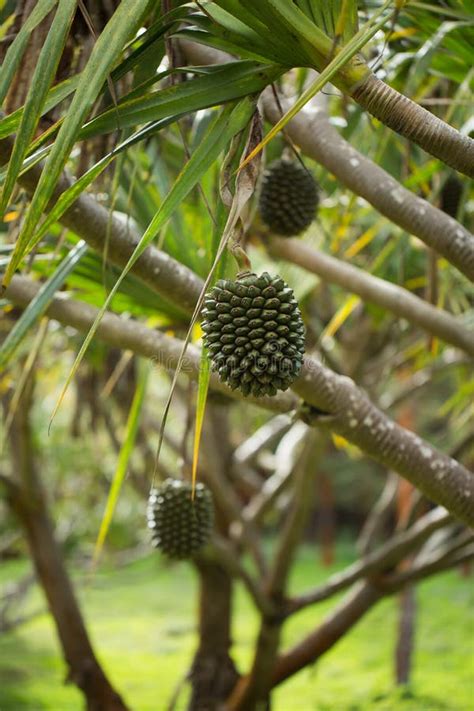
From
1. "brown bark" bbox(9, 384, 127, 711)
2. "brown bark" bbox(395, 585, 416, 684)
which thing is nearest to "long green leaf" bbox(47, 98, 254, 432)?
"brown bark" bbox(9, 384, 127, 711)

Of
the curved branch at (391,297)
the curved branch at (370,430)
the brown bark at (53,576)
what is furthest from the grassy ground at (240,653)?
the curved branch at (370,430)

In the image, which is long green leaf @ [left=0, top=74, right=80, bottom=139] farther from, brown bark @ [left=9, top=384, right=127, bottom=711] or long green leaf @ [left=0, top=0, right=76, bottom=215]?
brown bark @ [left=9, top=384, right=127, bottom=711]

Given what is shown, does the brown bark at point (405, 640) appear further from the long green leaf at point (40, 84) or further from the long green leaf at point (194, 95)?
the long green leaf at point (40, 84)

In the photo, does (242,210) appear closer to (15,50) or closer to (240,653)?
(15,50)

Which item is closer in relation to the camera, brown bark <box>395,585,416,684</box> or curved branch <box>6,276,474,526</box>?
curved branch <box>6,276,474,526</box>

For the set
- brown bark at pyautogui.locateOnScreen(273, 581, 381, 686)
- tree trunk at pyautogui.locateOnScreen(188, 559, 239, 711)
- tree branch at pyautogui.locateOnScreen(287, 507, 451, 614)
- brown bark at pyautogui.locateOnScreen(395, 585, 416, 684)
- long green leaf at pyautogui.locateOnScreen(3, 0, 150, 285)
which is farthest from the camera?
brown bark at pyautogui.locateOnScreen(395, 585, 416, 684)

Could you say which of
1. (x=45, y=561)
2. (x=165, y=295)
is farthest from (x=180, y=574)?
(x=165, y=295)

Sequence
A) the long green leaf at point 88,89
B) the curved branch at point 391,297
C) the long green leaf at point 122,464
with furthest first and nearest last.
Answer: the curved branch at point 391,297
the long green leaf at point 122,464
the long green leaf at point 88,89
